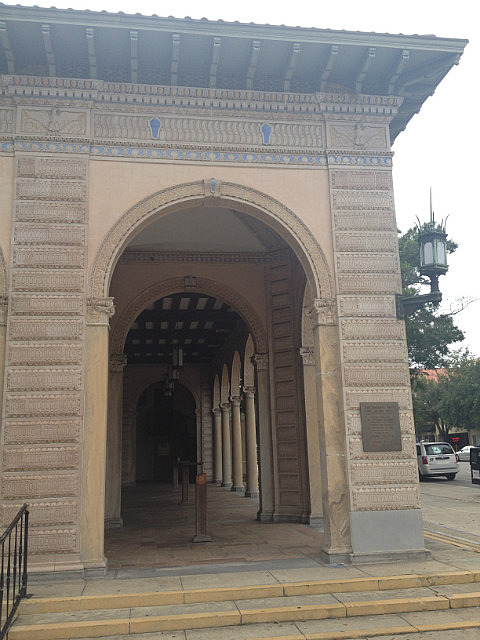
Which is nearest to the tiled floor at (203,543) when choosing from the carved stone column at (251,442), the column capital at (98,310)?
the carved stone column at (251,442)

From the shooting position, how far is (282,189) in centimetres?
770

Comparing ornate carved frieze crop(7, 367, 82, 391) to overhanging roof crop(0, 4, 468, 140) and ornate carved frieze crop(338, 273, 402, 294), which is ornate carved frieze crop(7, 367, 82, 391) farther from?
overhanging roof crop(0, 4, 468, 140)

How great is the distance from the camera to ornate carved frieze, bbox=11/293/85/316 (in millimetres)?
6867

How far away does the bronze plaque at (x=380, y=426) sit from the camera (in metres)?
7.14

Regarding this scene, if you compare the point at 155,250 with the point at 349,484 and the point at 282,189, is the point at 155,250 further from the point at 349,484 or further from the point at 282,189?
the point at 349,484

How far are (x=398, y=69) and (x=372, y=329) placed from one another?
355cm

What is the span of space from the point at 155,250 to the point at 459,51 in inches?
262

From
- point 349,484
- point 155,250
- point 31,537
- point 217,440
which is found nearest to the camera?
point 31,537

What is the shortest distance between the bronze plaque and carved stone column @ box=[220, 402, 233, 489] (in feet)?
40.6

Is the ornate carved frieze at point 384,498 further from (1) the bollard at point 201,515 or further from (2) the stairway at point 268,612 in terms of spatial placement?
(1) the bollard at point 201,515

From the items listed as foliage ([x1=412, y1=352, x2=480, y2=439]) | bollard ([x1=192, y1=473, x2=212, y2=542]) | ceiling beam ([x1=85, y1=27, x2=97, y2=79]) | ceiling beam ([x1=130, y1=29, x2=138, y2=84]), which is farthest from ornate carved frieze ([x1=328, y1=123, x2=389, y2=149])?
foliage ([x1=412, y1=352, x2=480, y2=439])

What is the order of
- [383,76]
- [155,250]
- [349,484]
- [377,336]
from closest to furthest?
1. [349,484]
2. [377,336]
3. [383,76]
4. [155,250]

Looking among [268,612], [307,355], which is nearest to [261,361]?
[307,355]

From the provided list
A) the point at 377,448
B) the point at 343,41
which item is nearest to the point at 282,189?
the point at 343,41
